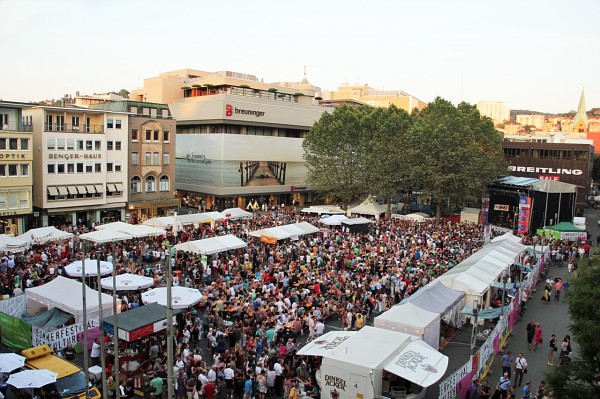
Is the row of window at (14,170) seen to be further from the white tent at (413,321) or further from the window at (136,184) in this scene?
the white tent at (413,321)

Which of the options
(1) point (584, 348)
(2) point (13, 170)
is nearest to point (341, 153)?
(2) point (13, 170)

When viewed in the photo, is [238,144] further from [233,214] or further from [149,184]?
[233,214]

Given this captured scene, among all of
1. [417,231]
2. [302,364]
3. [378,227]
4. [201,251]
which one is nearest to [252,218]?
[378,227]

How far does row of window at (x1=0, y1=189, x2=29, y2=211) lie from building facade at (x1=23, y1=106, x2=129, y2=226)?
4.99 ft

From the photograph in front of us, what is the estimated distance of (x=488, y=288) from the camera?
68.1ft

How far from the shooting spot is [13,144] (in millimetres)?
35969

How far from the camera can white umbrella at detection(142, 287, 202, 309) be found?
686 inches

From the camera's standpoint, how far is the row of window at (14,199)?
36.0 metres

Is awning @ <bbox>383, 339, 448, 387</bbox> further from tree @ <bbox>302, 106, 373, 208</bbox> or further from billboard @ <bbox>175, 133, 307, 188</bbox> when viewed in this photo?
billboard @ <bbox>175, 133, 307, 188</bbox>

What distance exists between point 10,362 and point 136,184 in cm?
3419

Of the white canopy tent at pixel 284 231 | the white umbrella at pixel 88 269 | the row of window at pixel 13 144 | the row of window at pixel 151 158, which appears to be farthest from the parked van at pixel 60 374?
the row of window at pixel 151 158

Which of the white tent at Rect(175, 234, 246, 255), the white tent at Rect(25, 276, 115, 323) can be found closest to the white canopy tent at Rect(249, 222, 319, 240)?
the white tent at Rect(175, 234, 246, 255)

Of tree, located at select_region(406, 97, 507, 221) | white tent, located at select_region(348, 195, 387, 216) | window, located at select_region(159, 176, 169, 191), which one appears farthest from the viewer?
window, located at select_region(159, 176, 169, 191)

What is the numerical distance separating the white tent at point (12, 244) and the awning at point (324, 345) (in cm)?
1788
